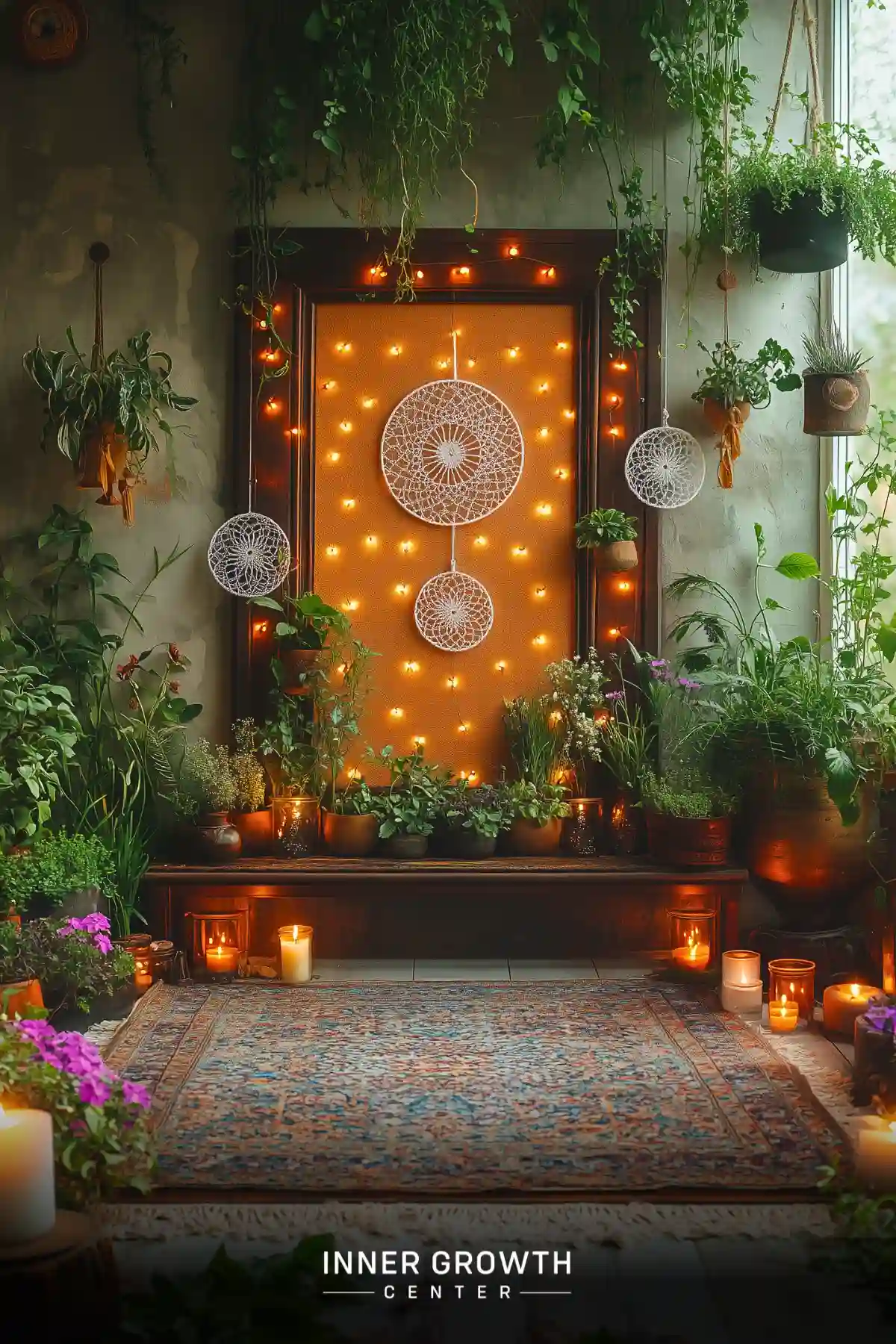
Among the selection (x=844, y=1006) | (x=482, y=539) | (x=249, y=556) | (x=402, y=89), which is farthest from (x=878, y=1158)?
(x=402, y=89)

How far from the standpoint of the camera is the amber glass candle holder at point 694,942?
4250 mm

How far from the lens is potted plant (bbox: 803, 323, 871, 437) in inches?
175

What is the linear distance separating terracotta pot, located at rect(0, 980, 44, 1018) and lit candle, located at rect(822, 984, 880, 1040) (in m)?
2.19

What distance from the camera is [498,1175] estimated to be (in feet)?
8.96

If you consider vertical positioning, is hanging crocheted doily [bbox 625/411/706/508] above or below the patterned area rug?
above

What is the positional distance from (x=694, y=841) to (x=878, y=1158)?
6.33 feet

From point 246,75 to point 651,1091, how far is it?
12.2 feet

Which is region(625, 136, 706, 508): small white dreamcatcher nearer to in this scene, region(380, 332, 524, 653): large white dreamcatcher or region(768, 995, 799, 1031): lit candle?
region(380, 332, 524, 653): large white dreamcatcher

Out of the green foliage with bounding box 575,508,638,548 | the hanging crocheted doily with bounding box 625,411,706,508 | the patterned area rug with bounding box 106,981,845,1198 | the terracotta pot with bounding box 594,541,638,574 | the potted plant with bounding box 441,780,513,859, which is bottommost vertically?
the patterned area rug with bounding box 106,981,845,1198

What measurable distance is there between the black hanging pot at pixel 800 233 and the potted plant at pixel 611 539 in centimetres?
102

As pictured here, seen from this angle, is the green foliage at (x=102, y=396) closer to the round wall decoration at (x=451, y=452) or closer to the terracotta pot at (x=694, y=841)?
the round wall decoration at (x=451, y=452)

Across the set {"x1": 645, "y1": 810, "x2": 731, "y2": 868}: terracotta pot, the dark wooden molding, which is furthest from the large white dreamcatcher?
{"x1": 645, "y1": 810, "x2": 731, "y2": 868}: terracotta pot

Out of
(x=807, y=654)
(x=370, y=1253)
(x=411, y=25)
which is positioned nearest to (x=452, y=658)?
(x=807, y=654)

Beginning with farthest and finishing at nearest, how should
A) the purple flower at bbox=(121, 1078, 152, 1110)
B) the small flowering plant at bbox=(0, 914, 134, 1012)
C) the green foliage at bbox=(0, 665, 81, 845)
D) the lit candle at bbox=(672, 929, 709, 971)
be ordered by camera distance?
the lit candle at bbox=(672, 929, 709, 971)
the green foliage at bbox=(0, 665, 81, 845)
the small flowering plant at bbox=(0, 914, 134, 1012)
the purple flower at bbox=(121, 1078, 152, 1110)
